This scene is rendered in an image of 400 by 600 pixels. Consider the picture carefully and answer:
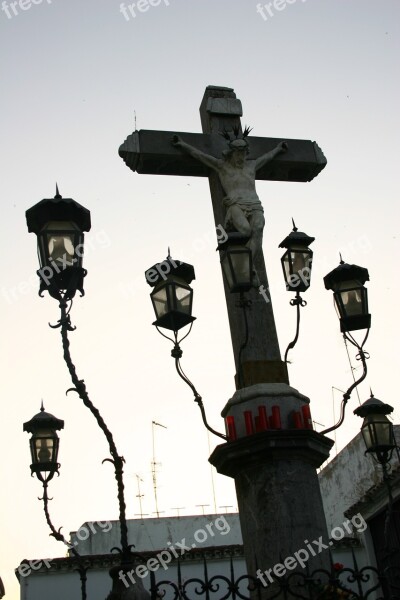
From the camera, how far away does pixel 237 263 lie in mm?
6129

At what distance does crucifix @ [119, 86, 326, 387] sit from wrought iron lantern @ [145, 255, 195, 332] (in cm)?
62

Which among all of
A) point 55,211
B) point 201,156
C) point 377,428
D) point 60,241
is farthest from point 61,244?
point 377,428

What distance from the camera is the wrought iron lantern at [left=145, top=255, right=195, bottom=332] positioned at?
20.6ft

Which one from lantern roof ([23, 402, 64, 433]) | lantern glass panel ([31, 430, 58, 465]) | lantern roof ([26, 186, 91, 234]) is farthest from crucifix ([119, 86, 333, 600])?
lantern glass panel ([31, 430, 58, 465])

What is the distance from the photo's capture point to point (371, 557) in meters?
21.7

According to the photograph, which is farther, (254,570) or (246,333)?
(246,333)

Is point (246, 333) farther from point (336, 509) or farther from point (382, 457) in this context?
point (336, 509)

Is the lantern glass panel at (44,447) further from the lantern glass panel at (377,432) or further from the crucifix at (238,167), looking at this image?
the lantern glass panel at (377,432)

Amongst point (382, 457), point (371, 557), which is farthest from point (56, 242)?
point (371, 557)

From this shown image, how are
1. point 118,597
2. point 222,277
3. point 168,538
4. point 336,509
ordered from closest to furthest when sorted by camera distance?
point 118,597
point 222,277
point 336,509
point 168,538

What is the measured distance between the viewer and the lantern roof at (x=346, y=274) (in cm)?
685

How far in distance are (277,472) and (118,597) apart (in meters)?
1.59

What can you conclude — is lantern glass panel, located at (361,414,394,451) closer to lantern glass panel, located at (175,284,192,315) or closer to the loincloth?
the loincloth
